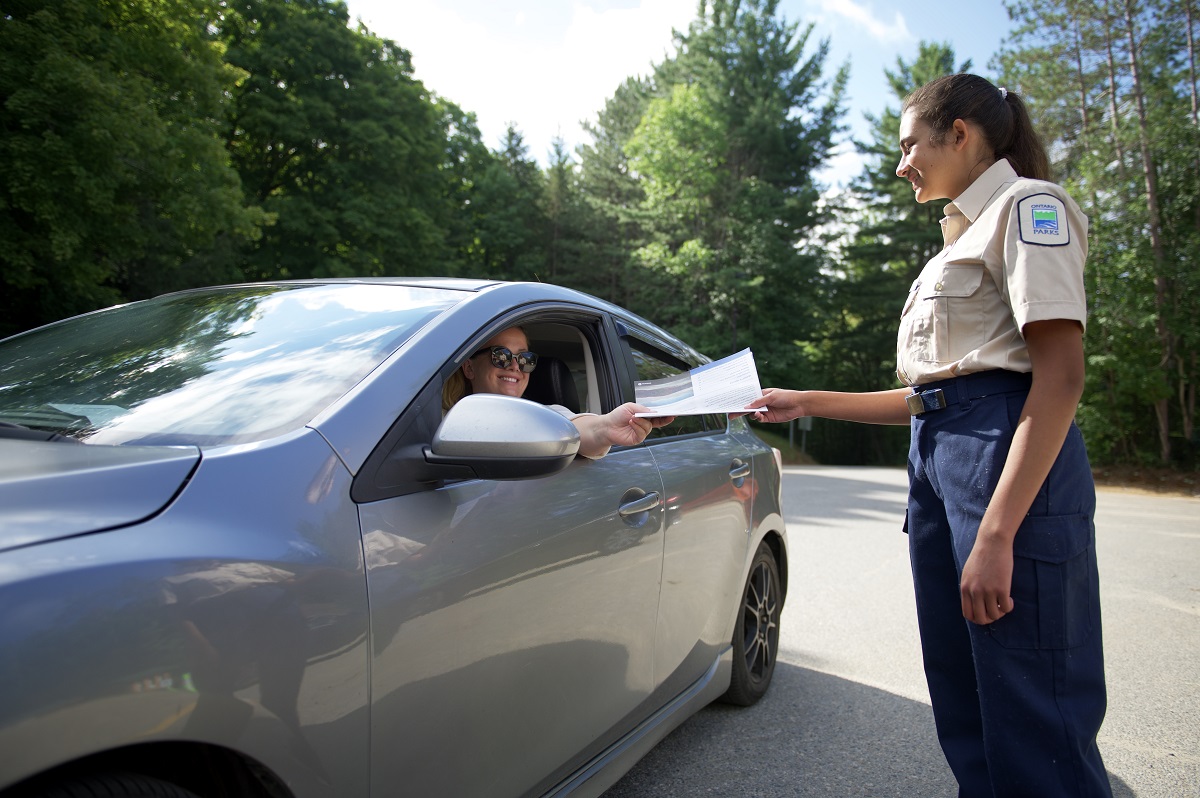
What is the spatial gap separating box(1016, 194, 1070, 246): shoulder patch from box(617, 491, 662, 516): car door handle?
1213 millimetres

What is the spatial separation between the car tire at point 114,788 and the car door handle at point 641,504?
4.32ft

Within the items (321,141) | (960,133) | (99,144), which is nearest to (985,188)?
(960,133)

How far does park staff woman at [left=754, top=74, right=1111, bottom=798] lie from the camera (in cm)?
170

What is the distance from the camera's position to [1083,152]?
20.6 metres

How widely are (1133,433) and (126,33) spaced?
76.9 feet

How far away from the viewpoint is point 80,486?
4.10 feet

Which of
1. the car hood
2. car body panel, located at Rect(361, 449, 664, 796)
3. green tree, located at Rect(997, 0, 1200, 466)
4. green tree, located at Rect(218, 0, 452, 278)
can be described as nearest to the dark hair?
car body panel, located at Rect(361, 449, 664, 796)

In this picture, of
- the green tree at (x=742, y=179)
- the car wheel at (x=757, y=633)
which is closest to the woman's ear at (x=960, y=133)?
the car wheel at (x=757, y=633)

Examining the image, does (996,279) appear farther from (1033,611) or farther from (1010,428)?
(1033,611)

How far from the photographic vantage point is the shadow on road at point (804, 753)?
2900mm

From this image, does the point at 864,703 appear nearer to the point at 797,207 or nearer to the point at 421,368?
the point at 421,368

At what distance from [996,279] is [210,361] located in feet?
5.97

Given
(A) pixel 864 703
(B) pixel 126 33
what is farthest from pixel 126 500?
(B) pixel 126 33

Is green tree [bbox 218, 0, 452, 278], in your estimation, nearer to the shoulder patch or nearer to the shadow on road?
the shadow on road
